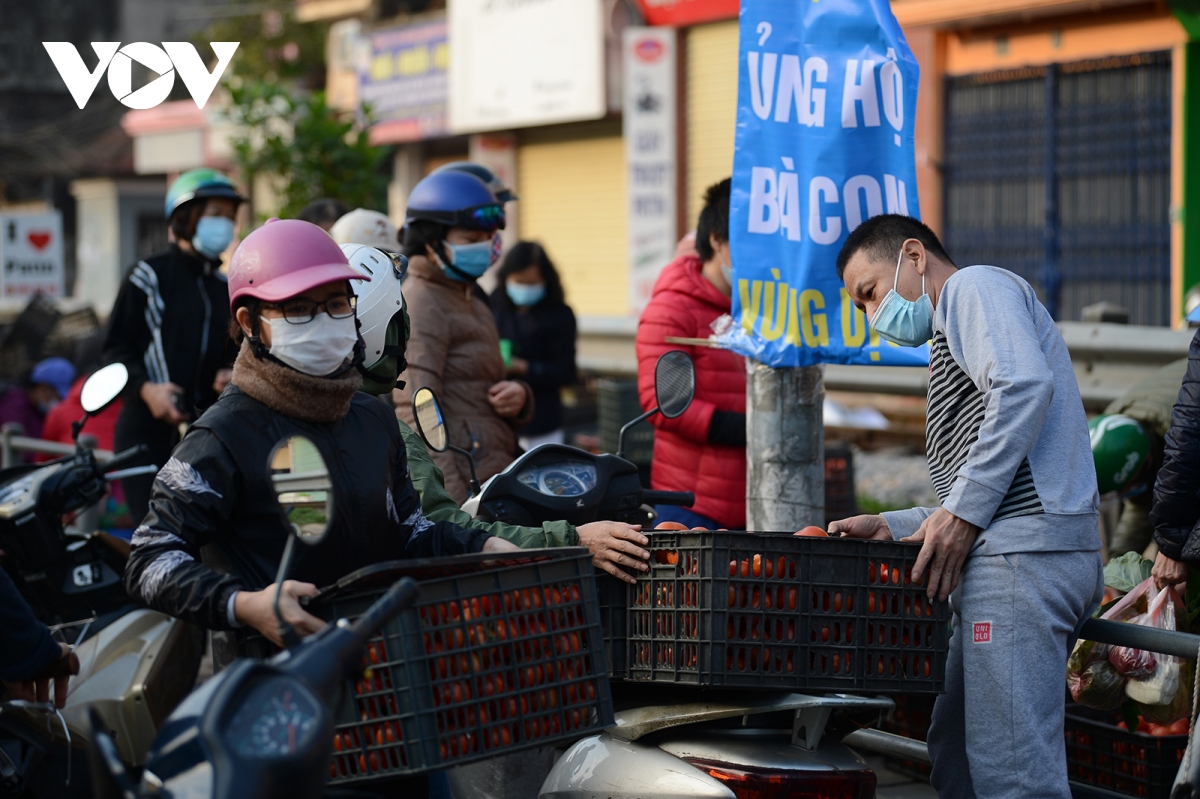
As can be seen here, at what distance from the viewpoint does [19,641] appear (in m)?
3.48

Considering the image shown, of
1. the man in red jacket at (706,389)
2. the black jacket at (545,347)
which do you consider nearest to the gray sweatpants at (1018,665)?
the man in red jacket at (706,389)

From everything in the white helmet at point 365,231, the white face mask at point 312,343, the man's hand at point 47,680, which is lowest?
the man's hand at point 47,680

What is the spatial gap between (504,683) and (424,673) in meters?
0.19

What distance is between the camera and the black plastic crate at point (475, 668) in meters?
2.62

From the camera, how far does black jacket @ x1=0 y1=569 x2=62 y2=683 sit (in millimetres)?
3453

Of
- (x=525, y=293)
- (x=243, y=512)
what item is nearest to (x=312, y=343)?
(x=243, y=512)

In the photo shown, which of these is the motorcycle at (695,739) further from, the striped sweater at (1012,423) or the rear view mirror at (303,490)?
the rear view mirror at (303,490)

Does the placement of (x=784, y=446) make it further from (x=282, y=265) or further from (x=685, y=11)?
(x=685, y=11)

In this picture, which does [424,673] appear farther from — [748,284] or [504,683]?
[748,284]

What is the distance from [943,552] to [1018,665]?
0.32 m

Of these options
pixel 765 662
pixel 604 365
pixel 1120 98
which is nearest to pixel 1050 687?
pixel 765 662

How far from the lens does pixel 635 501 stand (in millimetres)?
3912

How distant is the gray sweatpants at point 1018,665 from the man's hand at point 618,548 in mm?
776

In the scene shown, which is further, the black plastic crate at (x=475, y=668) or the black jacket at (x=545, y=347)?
the black jacket at (x=545, y=347)
